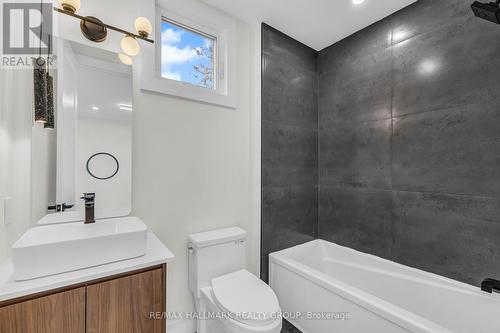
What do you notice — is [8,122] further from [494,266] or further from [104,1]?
[494,266]

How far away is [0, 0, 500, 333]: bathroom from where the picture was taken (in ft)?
3.67

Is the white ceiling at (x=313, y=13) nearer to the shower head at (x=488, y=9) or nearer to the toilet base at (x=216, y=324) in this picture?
the shower head at (x=488, y=9)

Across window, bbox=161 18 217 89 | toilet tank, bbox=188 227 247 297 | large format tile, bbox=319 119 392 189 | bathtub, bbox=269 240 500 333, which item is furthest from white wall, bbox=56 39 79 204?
large format tile, bbox=319 119 392 189

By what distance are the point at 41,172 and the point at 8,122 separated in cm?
29

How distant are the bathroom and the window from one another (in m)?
0.02

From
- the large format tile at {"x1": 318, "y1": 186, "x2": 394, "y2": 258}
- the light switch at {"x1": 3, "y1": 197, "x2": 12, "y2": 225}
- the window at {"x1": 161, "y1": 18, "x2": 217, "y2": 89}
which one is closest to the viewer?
the light switch at {"x1": 3, "y1": 197, "x2": 12, "y2": 225}

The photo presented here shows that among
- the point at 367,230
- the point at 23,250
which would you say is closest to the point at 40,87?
the point at 23,250

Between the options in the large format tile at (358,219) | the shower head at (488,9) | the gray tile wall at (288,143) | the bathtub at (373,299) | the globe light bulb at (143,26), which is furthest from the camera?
the gray tile wall at (288,143)

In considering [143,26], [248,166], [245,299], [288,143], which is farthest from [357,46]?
[245,299]

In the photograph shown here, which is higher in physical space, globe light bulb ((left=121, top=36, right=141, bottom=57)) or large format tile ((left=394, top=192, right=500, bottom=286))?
globe light bulb ((left=121, top=36, right=141, bottom=57))

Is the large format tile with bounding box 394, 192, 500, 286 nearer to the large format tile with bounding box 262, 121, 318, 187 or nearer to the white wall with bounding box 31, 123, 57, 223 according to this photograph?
the large format tile with bounding box 262, 121, 318, 187

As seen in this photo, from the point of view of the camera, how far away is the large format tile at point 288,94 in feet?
6.88

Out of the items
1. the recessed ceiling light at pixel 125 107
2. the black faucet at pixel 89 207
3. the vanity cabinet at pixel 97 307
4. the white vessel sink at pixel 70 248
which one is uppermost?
the recessed ceiling light at pixel 125 107

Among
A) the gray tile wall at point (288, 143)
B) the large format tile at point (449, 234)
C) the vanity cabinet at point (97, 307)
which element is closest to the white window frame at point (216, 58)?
the gray tile wall at point (288, 143)
